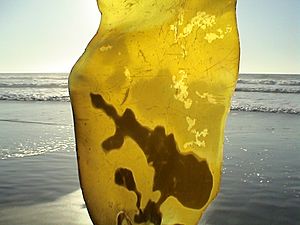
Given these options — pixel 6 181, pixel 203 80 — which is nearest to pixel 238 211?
pixel 203 80

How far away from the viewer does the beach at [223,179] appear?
3.00m

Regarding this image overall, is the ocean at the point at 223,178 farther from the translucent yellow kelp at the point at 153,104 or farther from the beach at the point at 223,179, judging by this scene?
the translucent yellow kelp at the point at 153,104

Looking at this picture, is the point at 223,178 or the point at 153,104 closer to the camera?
the point at 153,104

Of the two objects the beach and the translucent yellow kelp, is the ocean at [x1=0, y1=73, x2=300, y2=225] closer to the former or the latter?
the beach

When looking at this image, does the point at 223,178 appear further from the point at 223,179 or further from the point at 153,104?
the point at 153,104

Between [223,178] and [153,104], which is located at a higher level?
[153,104]

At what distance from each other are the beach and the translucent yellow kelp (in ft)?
3.49

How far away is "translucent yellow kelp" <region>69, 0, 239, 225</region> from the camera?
187 cm

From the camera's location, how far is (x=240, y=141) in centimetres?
611

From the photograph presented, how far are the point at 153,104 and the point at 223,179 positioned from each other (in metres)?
2.42

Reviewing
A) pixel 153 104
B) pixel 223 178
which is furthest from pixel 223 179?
pixel 153 104

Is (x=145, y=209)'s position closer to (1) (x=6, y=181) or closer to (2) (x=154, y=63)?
(2) (x=154, y=63)

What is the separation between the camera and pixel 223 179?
4051mm

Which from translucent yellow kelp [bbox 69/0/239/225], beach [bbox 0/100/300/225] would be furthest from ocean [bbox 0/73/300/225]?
translucent yellow kelp [bbox 69/0/239/225]
